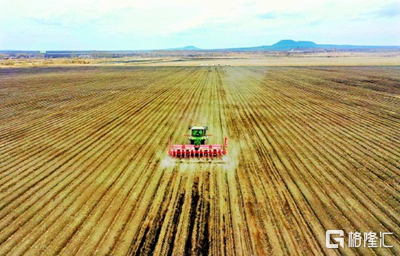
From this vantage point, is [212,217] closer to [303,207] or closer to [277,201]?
[277,201]

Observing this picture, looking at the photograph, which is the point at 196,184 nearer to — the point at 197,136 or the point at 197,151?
the point at 197,151

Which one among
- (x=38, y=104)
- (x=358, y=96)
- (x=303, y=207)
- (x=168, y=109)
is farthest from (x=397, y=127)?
(x=38, y=104)

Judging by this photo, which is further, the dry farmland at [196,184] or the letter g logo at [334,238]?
the dry farmland at [196,184]

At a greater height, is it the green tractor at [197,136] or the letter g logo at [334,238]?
the green tractor at [197,136]
